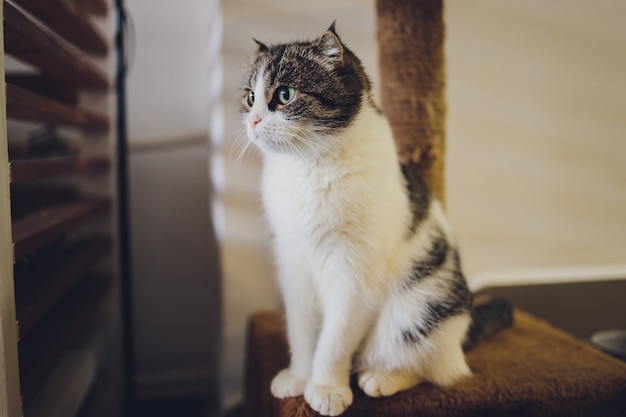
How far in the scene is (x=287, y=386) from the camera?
36.4 inches

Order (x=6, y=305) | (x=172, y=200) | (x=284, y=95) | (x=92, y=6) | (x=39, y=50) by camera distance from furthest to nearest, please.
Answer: (x=172, y=200), (x=92, y=6), (x=39, y=50), (x=284, y=95), (x=6, y=305)

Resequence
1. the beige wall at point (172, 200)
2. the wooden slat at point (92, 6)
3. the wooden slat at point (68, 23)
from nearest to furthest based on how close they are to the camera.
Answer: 1. the wooden slat at point (68, 23)
2. the wooden slat at point (92, 6)
3. the beige wall at point (172, 200)

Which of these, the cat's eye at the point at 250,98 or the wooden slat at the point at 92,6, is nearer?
the cat's eye at the point at 250,98

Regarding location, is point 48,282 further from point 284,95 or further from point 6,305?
point 284,95

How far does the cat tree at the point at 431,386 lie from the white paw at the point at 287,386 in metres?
0.02

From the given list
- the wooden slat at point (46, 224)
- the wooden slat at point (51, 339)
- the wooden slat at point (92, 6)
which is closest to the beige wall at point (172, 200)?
the wooden slat at point (92, 6)

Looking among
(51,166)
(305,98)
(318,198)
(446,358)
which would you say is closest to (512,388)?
(446,358)

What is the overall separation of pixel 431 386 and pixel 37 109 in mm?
943

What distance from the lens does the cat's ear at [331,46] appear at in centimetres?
A: 82

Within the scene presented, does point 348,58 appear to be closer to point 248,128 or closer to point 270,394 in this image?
point 248,128

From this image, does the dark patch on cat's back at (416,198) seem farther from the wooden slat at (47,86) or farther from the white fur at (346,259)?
the wooden slat at (47,86)

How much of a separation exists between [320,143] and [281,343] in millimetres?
566

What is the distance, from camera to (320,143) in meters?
0.87

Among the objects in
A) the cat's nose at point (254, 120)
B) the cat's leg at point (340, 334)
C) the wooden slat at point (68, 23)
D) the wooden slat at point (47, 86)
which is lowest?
the cat's leg at point (340, 334)
